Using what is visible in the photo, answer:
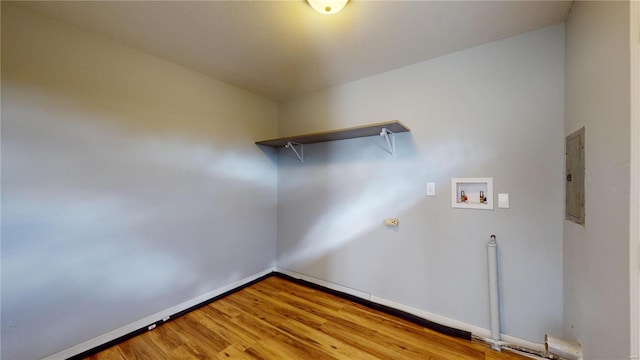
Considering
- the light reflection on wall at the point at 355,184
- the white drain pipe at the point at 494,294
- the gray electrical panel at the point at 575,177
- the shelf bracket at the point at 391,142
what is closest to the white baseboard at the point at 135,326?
the light reflection on wall at the point at 355,184

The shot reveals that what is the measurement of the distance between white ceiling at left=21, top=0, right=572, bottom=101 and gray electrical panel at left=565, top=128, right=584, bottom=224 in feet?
2.72

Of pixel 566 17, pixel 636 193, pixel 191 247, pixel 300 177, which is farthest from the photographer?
pixel 300 177

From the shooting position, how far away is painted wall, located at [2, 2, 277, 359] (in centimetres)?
141

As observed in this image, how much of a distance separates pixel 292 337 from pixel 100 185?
185 centimetres

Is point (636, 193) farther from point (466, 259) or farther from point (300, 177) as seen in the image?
point (300, 177)

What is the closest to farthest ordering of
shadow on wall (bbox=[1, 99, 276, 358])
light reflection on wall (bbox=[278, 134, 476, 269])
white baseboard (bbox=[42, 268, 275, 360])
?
shadow on wall (bbox=[1, 99, 276, 358])
white baseboard (bbox=[42, 268, 275, 360])
light reflection on wall (bbox=[278, 134, 476, 269])

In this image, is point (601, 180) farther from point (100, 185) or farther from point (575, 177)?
point (100, 185)

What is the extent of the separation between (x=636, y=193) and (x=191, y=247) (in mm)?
2786

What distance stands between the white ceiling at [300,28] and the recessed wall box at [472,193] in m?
1.07

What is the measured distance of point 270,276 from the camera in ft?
9.73

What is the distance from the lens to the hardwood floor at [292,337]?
5.32ft

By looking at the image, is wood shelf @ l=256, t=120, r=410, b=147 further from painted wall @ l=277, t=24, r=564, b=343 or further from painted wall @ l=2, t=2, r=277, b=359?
painted wall @ l=2, t=2, r=277, b=359

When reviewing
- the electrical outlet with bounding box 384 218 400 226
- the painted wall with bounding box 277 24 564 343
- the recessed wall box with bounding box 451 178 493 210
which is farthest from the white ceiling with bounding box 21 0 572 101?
the electrical outlet with bounding box 384 218 400 226

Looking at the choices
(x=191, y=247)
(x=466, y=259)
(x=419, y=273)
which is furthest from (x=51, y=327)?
(x=466, y=259)
